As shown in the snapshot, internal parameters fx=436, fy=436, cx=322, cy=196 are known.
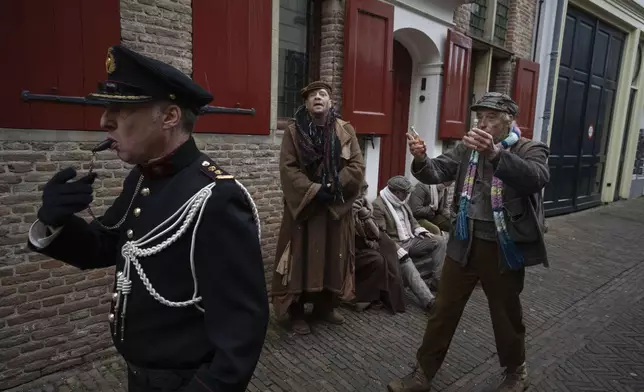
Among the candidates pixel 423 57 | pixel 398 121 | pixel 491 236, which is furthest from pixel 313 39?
pixel 491 236

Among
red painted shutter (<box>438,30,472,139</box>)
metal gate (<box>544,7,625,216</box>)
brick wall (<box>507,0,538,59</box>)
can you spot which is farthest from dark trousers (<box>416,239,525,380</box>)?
metal gate (<box>544,7,625,216</box>)

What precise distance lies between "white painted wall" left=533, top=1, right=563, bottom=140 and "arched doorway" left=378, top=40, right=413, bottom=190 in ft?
12.6

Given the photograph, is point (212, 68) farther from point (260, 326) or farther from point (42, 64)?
point (260, 326)

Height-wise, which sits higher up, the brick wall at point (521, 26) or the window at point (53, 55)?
the brick wall at point (521, 26)

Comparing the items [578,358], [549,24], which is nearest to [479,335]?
[578,358]

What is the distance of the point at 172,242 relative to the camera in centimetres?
133

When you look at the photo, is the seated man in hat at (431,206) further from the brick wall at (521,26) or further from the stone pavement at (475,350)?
the brick wall at (521,26)

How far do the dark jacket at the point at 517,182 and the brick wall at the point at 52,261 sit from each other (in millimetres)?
2347

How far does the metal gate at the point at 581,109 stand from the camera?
10.0 meters

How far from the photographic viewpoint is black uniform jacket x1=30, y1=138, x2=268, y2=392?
48.4 inches

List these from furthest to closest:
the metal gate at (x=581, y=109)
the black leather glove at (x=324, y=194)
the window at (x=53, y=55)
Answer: the metal gate at (x=581, y=109)
the black leather glove at (x=324, y=194)
the window at (x=53, y=55)

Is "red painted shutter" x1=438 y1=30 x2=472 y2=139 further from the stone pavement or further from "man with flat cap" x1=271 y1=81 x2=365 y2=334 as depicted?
"man with flat cap" x1=271 y1=81 x2=365 y2=334

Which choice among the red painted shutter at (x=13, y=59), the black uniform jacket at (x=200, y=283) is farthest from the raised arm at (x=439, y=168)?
the red painted shutter at (x=13, y=59)

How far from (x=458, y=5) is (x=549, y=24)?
3.56 m
